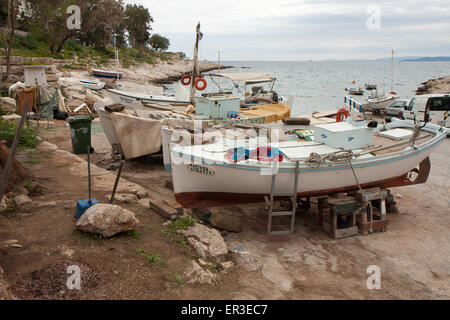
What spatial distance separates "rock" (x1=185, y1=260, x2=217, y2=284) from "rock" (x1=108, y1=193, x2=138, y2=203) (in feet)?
9.29

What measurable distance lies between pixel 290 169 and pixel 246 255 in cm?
202

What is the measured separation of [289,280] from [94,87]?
26.3 meters

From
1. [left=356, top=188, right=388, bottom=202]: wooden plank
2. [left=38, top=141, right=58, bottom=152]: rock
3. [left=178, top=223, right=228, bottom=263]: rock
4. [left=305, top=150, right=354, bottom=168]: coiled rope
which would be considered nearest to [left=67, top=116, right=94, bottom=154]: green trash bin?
[left=38, top=141, right=58, bottom=152]: rock

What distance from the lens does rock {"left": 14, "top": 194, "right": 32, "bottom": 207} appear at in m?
6.73

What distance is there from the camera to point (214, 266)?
6.18 metres

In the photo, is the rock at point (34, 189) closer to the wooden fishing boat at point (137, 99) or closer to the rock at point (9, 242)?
the rock at point (9, 242)

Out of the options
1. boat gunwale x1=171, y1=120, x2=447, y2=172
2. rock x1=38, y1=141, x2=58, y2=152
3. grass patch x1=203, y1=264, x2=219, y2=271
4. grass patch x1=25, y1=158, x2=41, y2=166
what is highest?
boat gunwale x1=171, y1=120, x2=447, y2=172

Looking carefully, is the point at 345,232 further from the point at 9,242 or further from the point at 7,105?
the point at 7,105

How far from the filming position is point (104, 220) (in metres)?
5.80

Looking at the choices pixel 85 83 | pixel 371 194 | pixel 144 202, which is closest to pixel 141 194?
pixel 144 202

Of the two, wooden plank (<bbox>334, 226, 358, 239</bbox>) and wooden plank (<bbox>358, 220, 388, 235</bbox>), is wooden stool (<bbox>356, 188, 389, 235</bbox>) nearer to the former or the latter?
wooden plank (<bbox>358, 220, 388, 235</bbox>)
